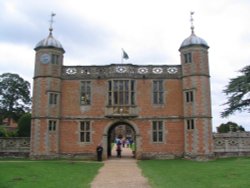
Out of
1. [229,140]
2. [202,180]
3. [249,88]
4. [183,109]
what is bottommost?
[202,180]

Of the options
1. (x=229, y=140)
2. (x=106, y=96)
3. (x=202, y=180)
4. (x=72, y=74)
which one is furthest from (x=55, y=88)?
(x=202, y=180)

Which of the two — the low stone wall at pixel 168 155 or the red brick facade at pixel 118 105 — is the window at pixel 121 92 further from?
the low stone wall at pixel 168 155

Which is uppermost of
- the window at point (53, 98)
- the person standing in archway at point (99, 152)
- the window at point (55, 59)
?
the window at point (55, 59)

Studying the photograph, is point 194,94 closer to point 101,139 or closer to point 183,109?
point 183,109

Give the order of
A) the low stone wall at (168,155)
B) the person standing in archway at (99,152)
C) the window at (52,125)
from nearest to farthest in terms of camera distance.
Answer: the person standing in archway at (99,152)
the window at (52,125)
the low stone wall at (168,155)

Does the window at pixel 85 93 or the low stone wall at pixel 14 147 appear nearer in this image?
the low stone wall at pixel 14 147

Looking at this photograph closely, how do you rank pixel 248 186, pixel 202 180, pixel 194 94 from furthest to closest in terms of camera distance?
pixel 194 94, pixel 202 180, pixel 248 186

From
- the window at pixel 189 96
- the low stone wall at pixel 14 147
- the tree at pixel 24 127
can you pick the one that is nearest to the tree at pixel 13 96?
the tree at pixel 24 127

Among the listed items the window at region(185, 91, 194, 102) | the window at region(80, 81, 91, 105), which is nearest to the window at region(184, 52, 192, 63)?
the window at region(185, 91, 194, 102)

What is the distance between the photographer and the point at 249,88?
27047mm

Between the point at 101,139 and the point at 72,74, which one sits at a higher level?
the point at 72,74

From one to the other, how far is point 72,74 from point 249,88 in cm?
1439

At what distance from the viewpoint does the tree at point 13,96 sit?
162ft

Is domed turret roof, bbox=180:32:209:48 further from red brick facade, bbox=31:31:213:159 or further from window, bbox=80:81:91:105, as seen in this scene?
window, bbox=80:81:91:105
